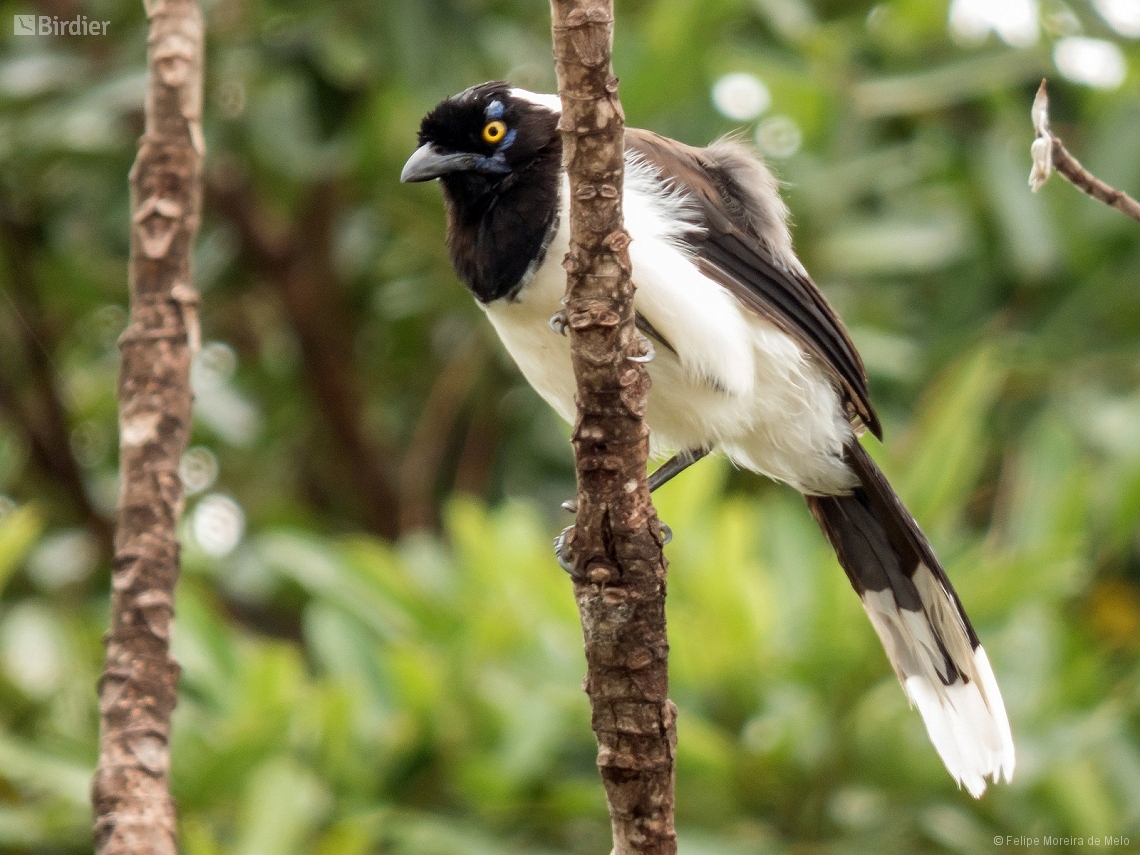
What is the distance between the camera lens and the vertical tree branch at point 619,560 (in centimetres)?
245

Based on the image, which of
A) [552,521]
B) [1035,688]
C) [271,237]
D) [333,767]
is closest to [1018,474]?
[1035,688]

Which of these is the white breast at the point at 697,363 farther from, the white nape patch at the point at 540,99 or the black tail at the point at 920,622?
the white nape patch at the point at 540,99

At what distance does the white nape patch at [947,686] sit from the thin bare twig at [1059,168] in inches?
62.6

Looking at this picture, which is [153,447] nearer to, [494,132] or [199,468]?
[494,132]

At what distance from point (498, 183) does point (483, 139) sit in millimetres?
123

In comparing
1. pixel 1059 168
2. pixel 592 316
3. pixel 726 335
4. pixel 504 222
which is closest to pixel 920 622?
pixel 726 335

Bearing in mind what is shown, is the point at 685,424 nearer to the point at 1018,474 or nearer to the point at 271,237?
the point at 1018,474

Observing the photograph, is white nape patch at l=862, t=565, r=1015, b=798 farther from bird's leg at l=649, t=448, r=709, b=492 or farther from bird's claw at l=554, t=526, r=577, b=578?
bird's claw at l=554, t=526, r=577, b=578

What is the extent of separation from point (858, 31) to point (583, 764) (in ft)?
10.5

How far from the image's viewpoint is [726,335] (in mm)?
3338

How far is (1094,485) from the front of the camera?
488 centimetres

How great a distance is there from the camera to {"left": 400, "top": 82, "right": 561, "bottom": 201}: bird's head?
3445 mm

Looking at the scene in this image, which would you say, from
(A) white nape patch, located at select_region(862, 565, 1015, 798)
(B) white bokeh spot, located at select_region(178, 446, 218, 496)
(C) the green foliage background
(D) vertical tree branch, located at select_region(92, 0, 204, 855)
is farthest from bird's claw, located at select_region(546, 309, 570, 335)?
(B) white bokeh spot, located at select_region(178, 446, 218, 496)

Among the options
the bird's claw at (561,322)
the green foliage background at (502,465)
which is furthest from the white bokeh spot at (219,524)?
the bird's claw at (561,322)
